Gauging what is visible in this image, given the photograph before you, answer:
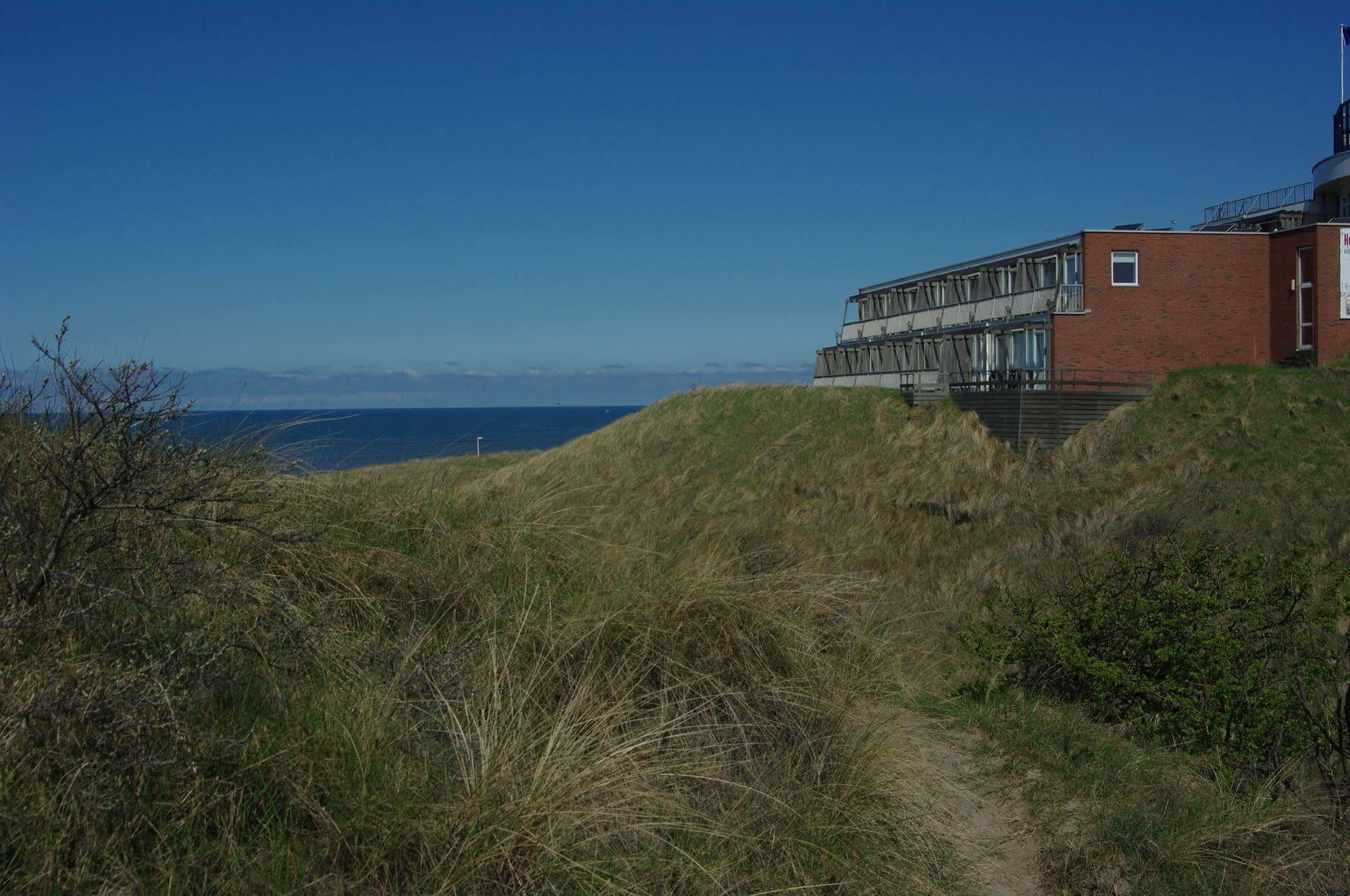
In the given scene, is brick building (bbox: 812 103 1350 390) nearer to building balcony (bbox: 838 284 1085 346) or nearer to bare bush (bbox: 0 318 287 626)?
building balcony (bbox: 838 284 1085 346)

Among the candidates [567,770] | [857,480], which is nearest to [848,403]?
[857,480]

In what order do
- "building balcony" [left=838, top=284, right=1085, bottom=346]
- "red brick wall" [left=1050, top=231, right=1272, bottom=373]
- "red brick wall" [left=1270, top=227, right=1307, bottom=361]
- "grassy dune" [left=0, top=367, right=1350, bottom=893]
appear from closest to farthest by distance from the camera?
"grassy dune" [left=0, top=367, right=1350, bottom=893] < "red brick wall" [left=1270, top=227, right=1307, bottom=361] < "red brick wall" [left=1050, top=231, right=1272, bottom=373] < "building balcony" [left=838, top=284, right=1085, bottom=346]

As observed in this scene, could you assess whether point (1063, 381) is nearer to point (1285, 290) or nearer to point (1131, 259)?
point (1131, 259)

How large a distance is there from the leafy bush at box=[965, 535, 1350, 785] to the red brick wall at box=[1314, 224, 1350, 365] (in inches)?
1099

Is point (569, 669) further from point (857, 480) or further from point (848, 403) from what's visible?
point (848, 403)

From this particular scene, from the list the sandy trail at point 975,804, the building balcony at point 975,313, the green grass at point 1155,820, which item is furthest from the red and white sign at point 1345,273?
the sandy trail at point 975,804

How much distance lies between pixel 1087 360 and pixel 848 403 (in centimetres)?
846

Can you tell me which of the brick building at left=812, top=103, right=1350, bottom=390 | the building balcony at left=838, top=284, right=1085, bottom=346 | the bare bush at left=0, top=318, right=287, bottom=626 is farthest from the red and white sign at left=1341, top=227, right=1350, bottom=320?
the bare bush at left=0, top=318, right=287, bottom=626

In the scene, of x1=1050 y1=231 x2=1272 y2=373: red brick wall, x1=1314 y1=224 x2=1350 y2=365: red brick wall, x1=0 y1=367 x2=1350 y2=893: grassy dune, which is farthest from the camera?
x1=1050 y1=231 x2=1272 y2=373: red brick wall

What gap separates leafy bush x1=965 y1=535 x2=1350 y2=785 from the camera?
6.67 meters

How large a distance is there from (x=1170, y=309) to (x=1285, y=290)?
3698 mm

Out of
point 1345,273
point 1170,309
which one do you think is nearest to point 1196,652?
point 1170,309

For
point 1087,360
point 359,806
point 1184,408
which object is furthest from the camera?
point 1087,360

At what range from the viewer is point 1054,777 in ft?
18.2
